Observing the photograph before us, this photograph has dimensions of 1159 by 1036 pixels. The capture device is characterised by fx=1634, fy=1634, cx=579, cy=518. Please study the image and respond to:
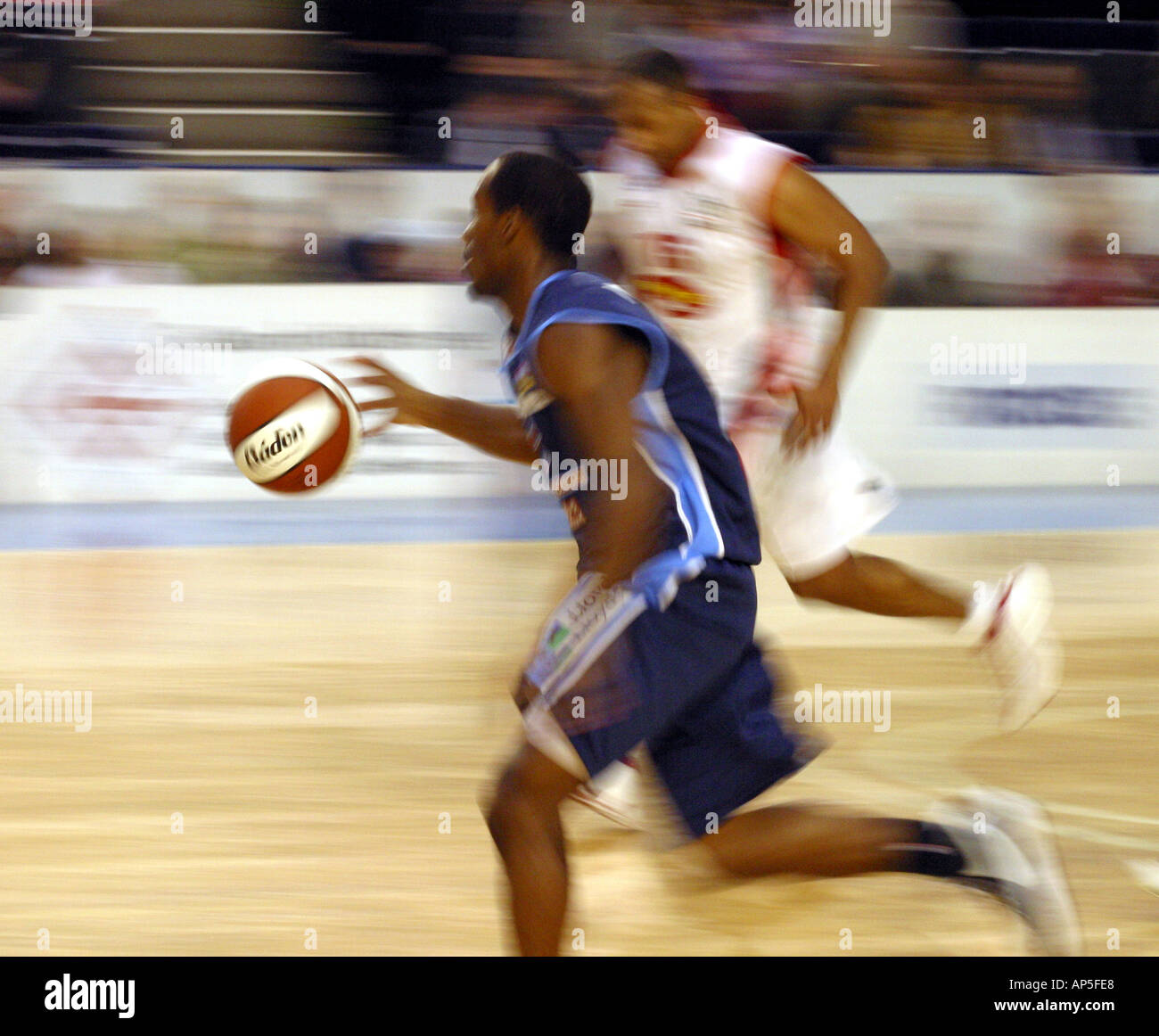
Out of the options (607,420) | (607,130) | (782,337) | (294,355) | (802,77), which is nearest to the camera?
(607,420)

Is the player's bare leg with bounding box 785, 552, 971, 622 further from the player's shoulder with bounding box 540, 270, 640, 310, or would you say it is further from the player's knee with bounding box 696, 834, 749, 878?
the player's shoulder with bounding box 540, 270, 640, 310

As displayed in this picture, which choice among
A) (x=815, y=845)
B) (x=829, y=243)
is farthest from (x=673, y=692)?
(x=829, y=243)

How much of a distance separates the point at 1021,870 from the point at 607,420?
116 cm

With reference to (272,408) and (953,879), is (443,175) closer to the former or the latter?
(272,408)

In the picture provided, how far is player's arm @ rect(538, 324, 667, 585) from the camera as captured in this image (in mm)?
2570

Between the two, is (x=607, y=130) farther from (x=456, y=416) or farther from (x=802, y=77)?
(x=456, y=416)

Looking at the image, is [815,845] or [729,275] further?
[729,275]

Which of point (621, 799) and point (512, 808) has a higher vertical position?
point (512, 808)

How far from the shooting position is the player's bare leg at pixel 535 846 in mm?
2592

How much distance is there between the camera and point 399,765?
452 centimetres

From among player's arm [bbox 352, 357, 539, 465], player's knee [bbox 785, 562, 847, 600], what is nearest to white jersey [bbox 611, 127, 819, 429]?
player's knee [bbox 785, 562, 847, 600]

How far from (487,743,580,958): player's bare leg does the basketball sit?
93 centimetres

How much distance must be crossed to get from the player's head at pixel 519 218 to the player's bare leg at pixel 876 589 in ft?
4.16
